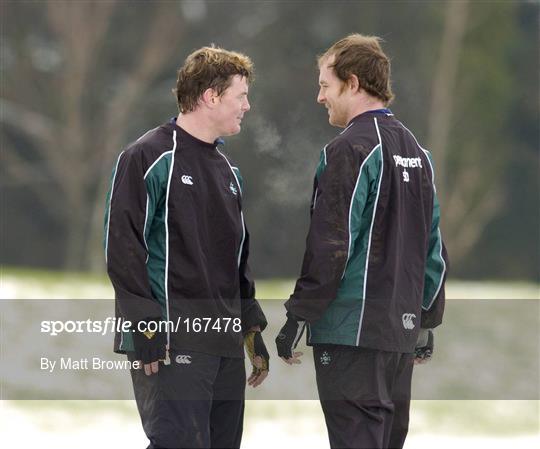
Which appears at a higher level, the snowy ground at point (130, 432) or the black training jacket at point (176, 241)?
the black training jacket at point (176, 241)

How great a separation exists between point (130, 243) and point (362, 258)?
2.33 feet

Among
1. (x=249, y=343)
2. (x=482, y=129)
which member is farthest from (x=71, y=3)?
(x=249, y=343)

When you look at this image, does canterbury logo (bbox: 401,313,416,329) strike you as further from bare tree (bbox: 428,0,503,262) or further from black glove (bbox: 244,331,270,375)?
bare tree (bbox: 428,0,503,262)

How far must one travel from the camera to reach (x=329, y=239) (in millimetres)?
3420

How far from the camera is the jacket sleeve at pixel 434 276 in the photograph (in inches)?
147

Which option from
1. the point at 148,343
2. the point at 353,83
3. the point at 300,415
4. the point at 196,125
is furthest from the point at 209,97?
the point at 300,415

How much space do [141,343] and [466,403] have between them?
4978 millimetres

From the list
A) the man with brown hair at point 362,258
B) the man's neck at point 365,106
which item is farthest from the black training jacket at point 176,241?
the man's neck at point 365,106

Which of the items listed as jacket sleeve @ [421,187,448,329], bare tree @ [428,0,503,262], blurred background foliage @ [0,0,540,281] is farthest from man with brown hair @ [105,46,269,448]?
bare tree @ [428,0,503,262]

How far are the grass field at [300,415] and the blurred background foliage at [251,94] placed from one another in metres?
10.4

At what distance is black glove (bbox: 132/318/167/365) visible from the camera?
3348 mm

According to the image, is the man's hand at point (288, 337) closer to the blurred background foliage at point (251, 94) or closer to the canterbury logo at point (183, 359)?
the canterbury logo at point (183, 359)

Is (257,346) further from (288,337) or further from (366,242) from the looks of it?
(366,242)

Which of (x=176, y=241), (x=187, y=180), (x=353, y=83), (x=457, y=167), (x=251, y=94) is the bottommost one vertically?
(x=176, y=241)
